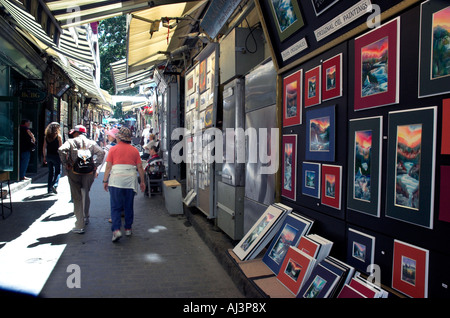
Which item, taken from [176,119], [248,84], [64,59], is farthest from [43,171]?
[248,84]

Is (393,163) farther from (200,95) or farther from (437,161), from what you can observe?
(200,95)

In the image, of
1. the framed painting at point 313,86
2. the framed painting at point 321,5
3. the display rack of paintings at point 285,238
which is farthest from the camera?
the display rack of paintings at point 285,238

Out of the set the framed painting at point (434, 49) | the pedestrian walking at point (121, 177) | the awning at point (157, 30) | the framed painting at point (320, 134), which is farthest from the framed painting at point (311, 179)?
the awning at point (157, 30)

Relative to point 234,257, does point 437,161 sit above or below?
above

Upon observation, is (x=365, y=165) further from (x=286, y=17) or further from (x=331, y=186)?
(x=286, y=17)

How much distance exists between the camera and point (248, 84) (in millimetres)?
4578

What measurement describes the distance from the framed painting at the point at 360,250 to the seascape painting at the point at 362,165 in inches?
11.3

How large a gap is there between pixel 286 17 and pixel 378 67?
141 centimetres

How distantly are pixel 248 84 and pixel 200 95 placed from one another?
7.51ft

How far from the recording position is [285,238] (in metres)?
3.35

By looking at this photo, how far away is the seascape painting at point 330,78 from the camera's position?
9.28ft

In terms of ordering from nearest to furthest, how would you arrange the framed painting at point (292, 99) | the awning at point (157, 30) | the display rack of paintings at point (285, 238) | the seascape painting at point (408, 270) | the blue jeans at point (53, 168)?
the seascape painting at point (408, 270), the display rack of paintings at point (285, 238), the framed painting at point (292, 99), the awning at point (157, 30), the blue jeans at point (53, 168)

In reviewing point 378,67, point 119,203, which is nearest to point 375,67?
point 378,67

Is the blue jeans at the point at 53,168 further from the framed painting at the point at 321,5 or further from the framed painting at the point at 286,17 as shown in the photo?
the framed painting at the point at 321,5
